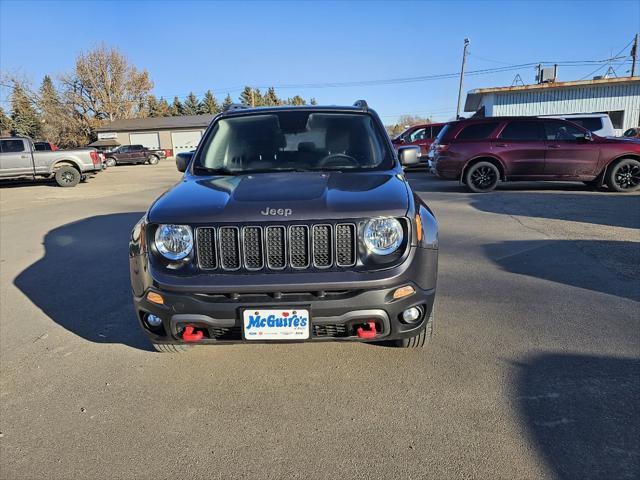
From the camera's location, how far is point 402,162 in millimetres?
4316

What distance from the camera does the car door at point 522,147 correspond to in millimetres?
11219

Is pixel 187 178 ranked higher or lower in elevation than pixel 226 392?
higher

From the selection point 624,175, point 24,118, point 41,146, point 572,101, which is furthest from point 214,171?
point 24,118

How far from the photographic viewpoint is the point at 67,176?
18109 mm

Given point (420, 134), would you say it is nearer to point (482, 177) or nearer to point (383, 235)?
point (482, 177)

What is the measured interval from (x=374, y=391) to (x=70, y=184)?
18.6 metres

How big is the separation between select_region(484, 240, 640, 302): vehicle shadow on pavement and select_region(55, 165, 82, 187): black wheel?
666 inches

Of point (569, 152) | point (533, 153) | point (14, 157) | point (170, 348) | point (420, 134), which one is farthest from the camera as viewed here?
point (420, 134)

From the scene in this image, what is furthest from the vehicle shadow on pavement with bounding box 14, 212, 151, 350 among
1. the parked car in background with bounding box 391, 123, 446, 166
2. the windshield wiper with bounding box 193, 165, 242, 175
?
the parked car in background with bounding box 391, 123, 446, 166

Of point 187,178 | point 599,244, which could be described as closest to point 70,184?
point 187,178

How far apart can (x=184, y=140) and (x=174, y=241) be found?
56050 mm

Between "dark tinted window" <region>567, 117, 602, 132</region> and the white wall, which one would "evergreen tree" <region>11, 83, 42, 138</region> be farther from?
"dark tinted window" <region>567, 117, 602, 132</region>

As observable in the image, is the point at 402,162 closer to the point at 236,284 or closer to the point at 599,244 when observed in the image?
the point at 236,284

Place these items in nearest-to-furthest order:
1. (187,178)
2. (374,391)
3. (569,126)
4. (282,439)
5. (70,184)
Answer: (282,439) < (374,391) < (187,178) < (569,126) < (70,184)
